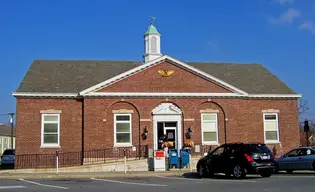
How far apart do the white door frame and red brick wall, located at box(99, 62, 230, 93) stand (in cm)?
122

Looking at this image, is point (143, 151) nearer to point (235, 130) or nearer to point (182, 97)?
point (182, 97)

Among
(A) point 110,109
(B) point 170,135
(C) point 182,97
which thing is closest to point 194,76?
(C) point 182,97

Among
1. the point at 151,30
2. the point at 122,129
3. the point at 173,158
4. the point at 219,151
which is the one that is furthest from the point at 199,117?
the point at 151,30

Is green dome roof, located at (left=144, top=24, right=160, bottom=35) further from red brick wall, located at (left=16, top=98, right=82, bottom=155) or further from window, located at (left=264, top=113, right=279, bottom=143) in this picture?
window, located at (left=264, top=113, right=279, bottom=143)

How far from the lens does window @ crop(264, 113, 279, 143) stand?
99.7 feet

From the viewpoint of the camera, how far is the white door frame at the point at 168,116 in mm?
27750

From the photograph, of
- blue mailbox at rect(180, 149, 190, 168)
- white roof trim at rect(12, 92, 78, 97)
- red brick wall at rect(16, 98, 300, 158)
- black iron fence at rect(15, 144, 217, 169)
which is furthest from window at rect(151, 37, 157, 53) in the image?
blue mailbox at rect(180, 149, 190, 168)

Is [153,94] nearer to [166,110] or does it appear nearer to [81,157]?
[166,110]

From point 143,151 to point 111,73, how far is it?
749 cm

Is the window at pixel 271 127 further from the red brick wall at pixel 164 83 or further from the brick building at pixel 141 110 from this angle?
the red brick wall at pixel 164 83

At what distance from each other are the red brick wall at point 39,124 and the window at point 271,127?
46.2 ft

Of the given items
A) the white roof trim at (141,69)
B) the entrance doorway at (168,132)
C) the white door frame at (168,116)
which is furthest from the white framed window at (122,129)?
the white roof trim at (141,69)

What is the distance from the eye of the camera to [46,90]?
90.7ft

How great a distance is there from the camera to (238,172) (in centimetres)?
1777
